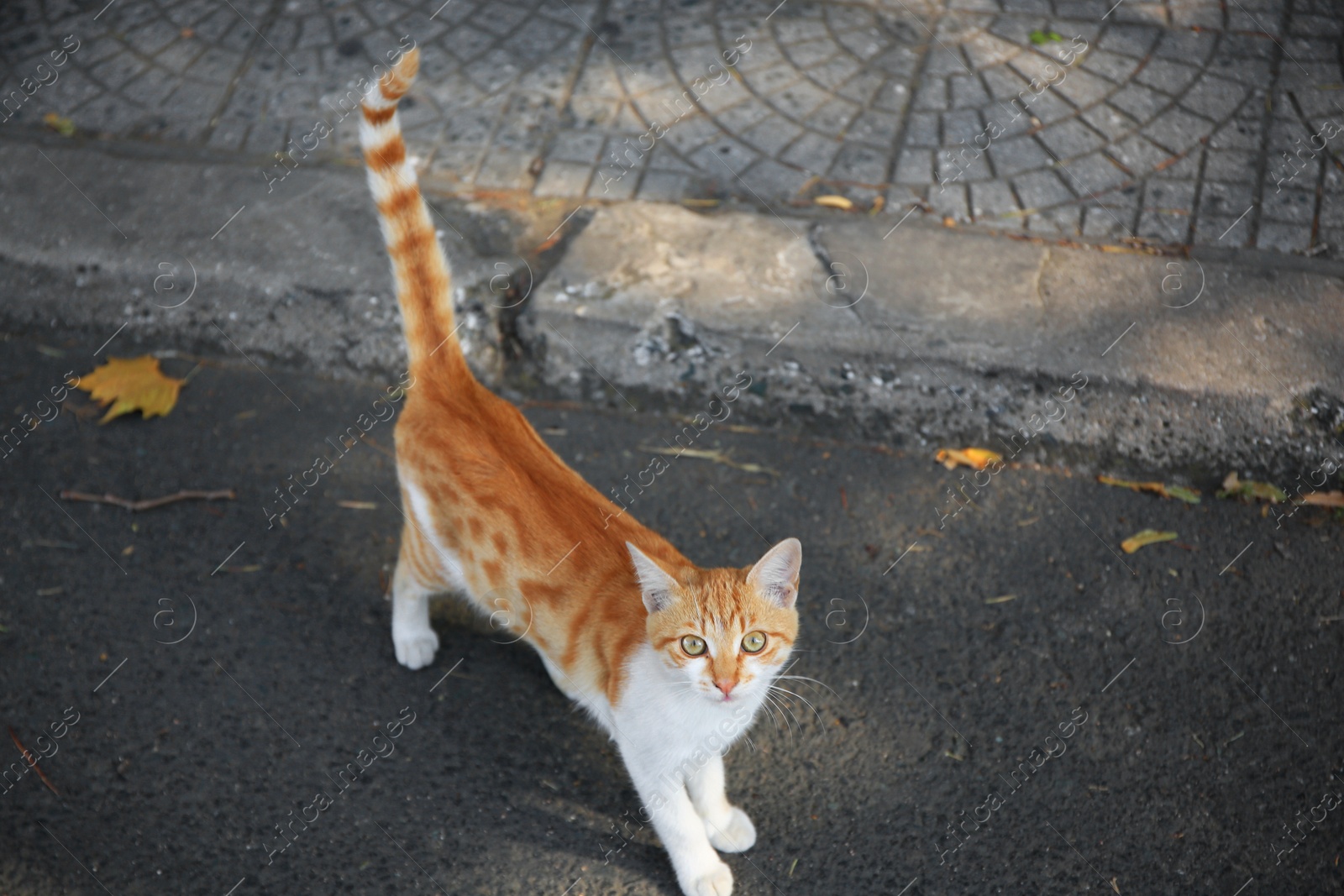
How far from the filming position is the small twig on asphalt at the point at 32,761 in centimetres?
299

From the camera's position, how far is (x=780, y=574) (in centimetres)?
250

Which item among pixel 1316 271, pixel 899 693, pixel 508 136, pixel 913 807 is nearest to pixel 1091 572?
pixel 899 693

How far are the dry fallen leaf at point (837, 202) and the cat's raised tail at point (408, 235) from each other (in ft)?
6.61

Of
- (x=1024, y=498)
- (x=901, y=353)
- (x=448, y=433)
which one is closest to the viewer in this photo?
(x=448, y=433)

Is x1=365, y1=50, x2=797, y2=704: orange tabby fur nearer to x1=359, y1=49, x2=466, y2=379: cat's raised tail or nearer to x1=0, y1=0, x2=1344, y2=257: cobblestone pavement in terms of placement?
x1=359, y1=49, x2=466, y2=379: cat's raised tail

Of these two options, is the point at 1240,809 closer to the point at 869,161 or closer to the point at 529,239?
the point at 869,161

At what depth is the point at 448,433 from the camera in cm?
286

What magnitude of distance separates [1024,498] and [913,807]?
4.13 feet

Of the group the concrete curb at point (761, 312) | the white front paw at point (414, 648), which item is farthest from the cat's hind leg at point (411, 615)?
the concrete curb at point (761, 312)

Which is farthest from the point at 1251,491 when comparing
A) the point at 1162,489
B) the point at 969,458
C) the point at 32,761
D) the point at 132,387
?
the point at 132,387

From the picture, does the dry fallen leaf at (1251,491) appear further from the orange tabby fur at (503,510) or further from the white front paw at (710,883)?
the white front paw at (710,883)

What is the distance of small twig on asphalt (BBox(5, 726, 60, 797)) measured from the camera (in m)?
2.99

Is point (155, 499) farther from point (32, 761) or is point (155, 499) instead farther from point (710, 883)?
point (710, 883)

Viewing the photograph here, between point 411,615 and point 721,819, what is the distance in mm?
1174
